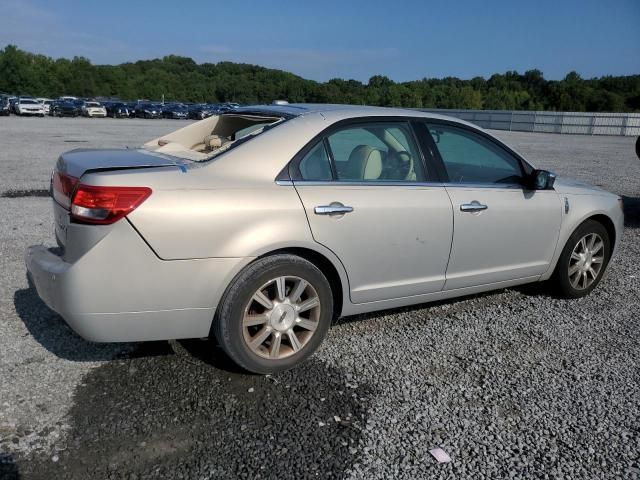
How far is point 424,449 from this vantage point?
2.74 m

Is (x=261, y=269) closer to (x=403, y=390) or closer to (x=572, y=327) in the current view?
(x=403, y=390)

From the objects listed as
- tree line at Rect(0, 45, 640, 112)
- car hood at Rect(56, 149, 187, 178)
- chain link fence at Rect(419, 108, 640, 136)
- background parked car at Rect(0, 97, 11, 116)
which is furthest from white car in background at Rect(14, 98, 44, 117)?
car hood at Rect(56, 149, 187, 178)

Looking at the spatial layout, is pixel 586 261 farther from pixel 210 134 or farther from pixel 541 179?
pixel 210 134

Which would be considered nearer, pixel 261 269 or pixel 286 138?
pixel 261 269

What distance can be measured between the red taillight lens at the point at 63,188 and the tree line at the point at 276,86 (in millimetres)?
77221

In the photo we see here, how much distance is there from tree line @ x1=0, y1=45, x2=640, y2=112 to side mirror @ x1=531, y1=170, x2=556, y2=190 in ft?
245

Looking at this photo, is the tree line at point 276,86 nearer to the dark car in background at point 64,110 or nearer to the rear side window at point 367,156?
the dark car in background at point 64,110

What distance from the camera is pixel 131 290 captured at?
115 inches

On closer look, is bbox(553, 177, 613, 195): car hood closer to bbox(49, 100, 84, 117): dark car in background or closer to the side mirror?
the side mirror

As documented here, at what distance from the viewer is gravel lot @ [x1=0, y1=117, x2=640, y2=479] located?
2.61 metres

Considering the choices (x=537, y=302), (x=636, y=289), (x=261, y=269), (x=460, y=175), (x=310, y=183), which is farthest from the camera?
(x=636, y=289)

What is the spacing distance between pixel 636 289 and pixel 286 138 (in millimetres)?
3846

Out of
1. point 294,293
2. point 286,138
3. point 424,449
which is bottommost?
point 424,449

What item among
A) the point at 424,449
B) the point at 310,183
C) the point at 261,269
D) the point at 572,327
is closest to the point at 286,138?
the point at 310,183
